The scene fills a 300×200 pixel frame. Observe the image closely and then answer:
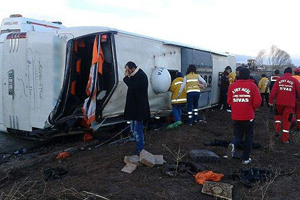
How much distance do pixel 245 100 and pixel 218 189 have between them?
2.01 metres

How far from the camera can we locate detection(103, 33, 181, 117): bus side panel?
253 inches

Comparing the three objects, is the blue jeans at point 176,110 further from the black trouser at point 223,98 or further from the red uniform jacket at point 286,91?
the black trouser at point 223,98

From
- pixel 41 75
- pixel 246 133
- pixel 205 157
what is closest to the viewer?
pixel 205 157

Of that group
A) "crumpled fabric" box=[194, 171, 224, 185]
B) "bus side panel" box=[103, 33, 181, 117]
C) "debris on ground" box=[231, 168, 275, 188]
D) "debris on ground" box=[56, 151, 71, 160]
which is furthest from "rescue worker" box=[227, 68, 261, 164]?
"debris on ground" box=[56, 151, 71, 160]

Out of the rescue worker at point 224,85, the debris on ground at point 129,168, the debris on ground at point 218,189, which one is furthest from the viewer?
the rescue worker at point 224,85

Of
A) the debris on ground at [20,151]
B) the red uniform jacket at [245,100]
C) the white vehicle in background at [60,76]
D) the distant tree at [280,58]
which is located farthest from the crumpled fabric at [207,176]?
the distant tree at [280,58]

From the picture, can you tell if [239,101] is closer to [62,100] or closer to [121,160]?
[121,160]

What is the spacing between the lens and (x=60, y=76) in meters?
6.14

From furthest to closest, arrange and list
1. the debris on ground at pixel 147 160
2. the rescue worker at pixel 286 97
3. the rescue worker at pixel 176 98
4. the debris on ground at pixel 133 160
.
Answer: the rescue worker at pixel 176 98 < the rescue worker at pixel 286 97 < the debris on ground at pixel 133 160 < the debris on ground at pixel 147 160

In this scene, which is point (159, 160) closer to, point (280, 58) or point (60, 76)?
point (60, 76)

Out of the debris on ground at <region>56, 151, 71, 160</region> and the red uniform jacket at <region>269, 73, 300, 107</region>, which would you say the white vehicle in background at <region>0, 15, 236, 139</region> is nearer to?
the debris on ground at <region>56, 151, 71, 160</region>

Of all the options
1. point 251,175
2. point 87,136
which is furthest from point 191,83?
point 251,175

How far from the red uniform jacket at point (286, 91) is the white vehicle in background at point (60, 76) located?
2785 mm

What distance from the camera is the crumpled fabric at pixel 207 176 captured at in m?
4.33
